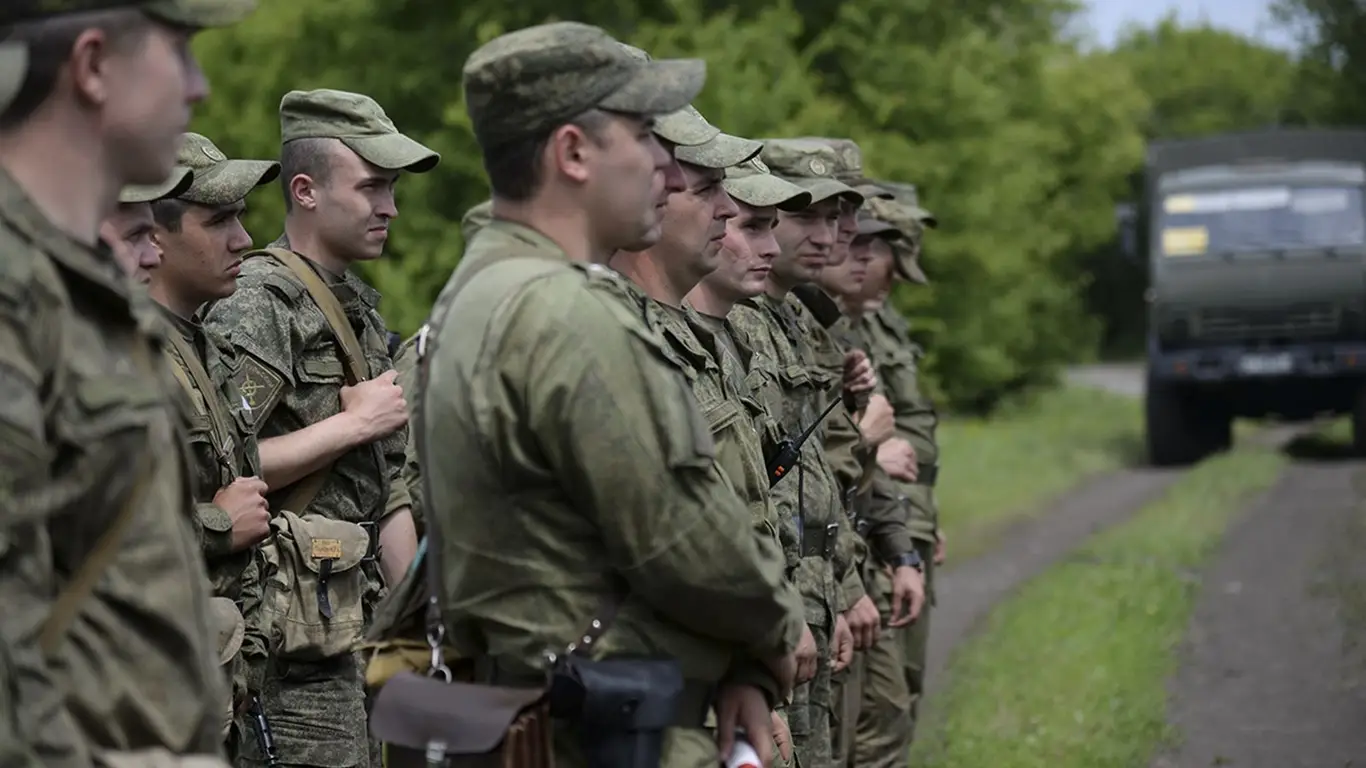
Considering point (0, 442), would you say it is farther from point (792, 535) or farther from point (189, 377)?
point (792, 535)

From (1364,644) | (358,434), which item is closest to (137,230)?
(358,434)

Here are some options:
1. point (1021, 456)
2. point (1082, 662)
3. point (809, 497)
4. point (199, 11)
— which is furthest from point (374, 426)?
point (1021, 456)

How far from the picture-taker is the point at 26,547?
2.79 meters

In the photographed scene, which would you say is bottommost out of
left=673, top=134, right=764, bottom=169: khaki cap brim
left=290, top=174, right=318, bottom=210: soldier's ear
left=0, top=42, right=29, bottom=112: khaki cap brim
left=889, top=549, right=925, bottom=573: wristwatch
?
left=889, top=549, right=925, bottom=573: wristwatch

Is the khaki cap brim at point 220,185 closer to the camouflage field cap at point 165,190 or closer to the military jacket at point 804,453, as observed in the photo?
the camouflage field cap at point 165,190

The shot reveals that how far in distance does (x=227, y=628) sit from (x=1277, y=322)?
1992cm

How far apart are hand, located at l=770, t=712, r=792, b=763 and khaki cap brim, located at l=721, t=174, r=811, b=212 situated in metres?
1.68

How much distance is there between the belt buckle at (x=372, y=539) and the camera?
19.5 ft

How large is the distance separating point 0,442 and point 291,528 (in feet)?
9.63

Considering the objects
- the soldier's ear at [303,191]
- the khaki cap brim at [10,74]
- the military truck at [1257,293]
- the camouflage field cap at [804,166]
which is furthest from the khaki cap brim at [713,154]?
the military truck at [1257,293]

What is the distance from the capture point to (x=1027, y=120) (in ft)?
100

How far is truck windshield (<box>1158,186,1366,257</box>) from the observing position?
24.1 meters

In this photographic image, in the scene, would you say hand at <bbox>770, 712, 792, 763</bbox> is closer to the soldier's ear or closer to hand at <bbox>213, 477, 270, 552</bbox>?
hand at <bbox>213, 477, 270, 552</bbox>

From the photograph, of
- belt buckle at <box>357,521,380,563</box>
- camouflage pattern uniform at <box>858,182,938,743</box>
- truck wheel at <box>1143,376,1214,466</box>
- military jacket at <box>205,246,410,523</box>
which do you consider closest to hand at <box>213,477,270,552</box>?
military jacket at <box>205,246,410,523</box>
